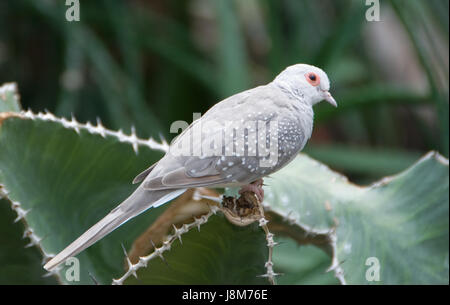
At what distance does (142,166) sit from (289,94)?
375 millimetres

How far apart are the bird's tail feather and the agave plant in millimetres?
80

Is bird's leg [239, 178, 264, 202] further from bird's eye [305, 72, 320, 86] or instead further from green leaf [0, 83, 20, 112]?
green leaf [0, 83, 20, 112]

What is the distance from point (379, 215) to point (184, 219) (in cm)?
52

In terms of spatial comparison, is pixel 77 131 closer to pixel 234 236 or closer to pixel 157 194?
pixel 157 194

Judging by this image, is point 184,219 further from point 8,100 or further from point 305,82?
point 8,100

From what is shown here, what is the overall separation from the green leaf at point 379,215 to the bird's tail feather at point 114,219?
0.32 m

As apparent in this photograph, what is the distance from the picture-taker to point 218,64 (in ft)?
11.7

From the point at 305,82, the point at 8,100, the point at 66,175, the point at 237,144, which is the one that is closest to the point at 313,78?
the point at 305,82

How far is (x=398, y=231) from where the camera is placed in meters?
1.59

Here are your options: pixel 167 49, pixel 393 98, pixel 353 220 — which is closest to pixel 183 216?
pixel 353 220

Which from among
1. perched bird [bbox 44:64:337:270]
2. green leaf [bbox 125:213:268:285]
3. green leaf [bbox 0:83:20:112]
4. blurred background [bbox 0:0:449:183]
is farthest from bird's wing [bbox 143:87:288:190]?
blurred background [bbox 0:0:449:183]

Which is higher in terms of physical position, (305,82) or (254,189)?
(305,82)

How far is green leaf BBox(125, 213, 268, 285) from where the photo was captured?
120 centimetres

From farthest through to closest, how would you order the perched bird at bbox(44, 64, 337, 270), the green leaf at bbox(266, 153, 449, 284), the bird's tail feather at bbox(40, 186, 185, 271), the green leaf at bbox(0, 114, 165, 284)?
the green leaf at bbox(266, 153, 449, 284) → the green leaf at bbox(0, 114, 165, 284) → the perched bird at bbox(44, 64, 337, 270) → the bird's tail feather at bbox(40, 186, 185, 271)
